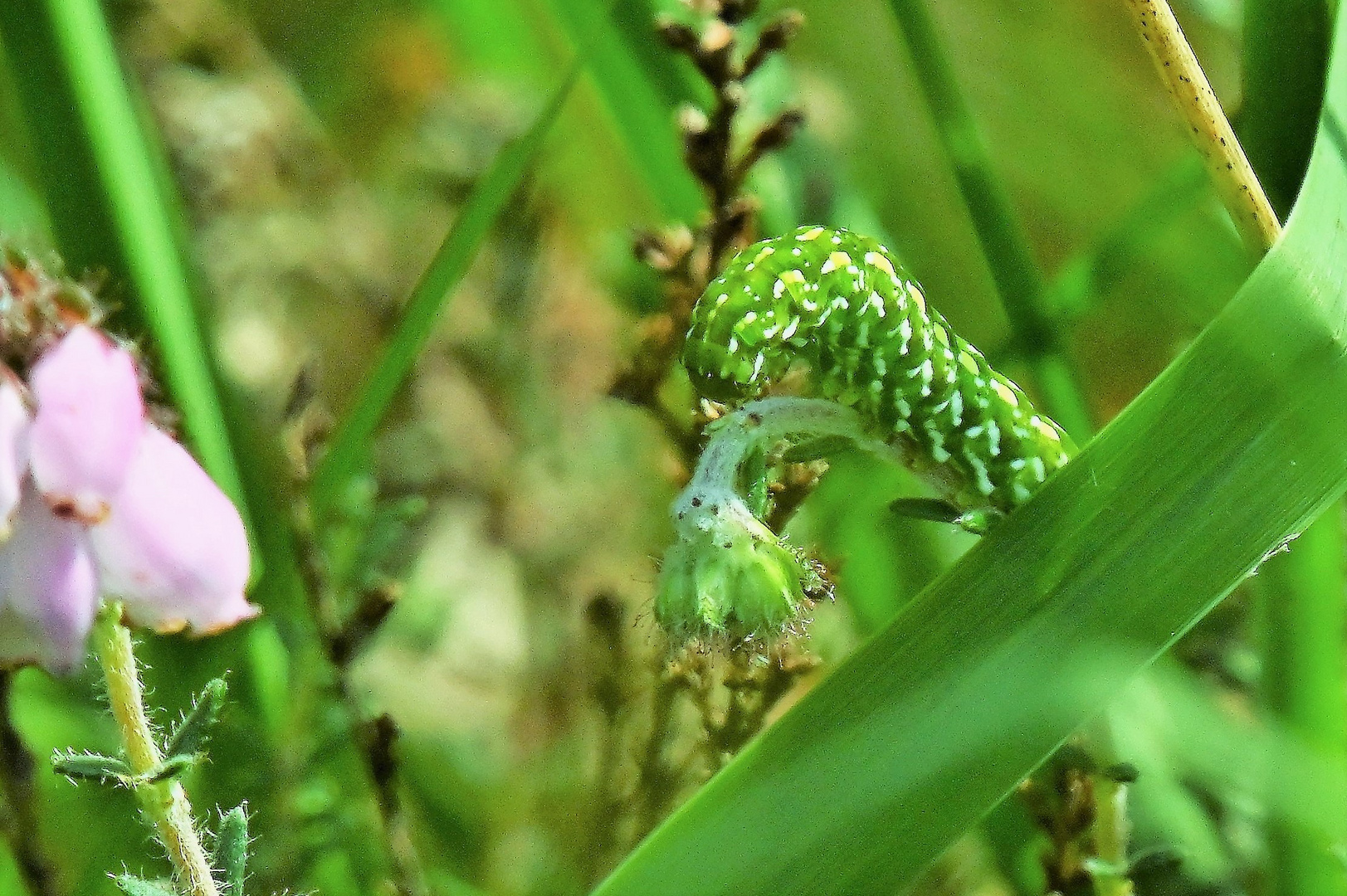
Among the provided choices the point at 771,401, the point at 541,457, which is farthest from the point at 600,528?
the point at 771,401

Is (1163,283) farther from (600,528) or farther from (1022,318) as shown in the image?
(600,528)

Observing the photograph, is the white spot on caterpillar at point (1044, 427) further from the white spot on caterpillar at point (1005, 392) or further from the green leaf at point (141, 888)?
the green leaf at point (141, 888)

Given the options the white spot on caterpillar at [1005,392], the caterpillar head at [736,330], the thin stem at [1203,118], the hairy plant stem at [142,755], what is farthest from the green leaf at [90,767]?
the thin stem at [1203,118]

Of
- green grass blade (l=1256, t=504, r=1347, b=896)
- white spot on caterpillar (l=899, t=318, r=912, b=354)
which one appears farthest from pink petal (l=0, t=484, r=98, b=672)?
green grass blade (l=1256, t=504, r=1347, b=896)

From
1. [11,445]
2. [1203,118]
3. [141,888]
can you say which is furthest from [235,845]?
[1203,118]

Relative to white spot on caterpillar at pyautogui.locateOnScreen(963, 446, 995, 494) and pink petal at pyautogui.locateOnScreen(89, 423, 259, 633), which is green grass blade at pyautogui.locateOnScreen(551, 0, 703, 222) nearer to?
white spot on caterpillar at pyautogui.locateOnScreen(963, 446, 995, 494)

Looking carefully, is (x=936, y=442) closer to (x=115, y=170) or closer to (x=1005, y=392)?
(x=1005, y=392)
